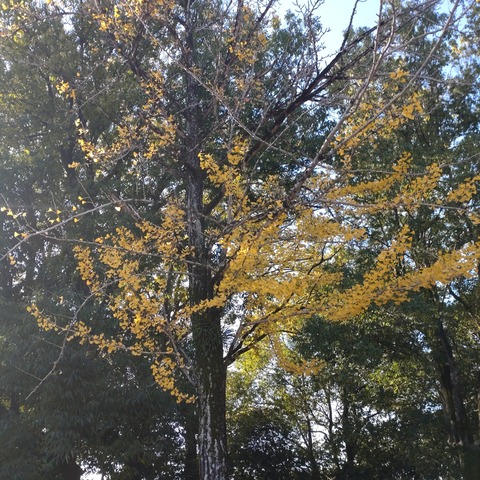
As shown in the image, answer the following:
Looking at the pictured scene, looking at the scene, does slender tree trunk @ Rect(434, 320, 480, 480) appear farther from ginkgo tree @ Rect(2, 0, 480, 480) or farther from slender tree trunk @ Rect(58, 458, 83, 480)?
slender tree trunk @ Rect(58, 458, 83, 480)

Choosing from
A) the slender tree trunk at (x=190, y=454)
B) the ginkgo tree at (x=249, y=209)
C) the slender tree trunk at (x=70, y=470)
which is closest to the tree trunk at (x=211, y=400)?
the ginkgo tree at (x=249, y=209)

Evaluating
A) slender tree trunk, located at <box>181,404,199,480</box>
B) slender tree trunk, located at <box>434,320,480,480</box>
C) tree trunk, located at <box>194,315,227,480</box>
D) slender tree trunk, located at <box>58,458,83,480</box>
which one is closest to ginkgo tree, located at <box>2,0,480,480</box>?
tree trunk, located at <box>194,315,227,480</box>

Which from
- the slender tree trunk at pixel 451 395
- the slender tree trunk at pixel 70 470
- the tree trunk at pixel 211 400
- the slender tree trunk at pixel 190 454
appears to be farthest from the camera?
the slender tree trunk at pixel 451 395

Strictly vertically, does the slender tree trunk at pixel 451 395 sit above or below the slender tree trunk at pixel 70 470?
above

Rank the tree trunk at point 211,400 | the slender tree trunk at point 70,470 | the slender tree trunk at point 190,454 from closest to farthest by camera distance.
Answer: the tree trunk at point 211,400
the slender tree trunk at point 70,470
the slender tree trunk at point 190,454

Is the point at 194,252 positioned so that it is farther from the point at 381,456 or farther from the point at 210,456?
the point at 381,456

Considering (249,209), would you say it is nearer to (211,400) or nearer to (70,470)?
(211,400)

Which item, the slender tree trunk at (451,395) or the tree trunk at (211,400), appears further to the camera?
the slender tree trunk at (451,395)

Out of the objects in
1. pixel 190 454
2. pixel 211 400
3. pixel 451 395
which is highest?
pixel 451 395

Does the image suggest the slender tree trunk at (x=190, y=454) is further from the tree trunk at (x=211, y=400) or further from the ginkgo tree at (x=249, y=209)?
the tree trunk at (x=211, y=400)

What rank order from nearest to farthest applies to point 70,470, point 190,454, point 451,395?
point 70,470 → point 190,454 → point 451,395

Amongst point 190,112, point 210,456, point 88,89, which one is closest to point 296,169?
point 190,112

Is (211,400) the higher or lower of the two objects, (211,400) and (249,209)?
the lower

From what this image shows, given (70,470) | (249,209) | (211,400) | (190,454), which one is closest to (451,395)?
(190,454)
